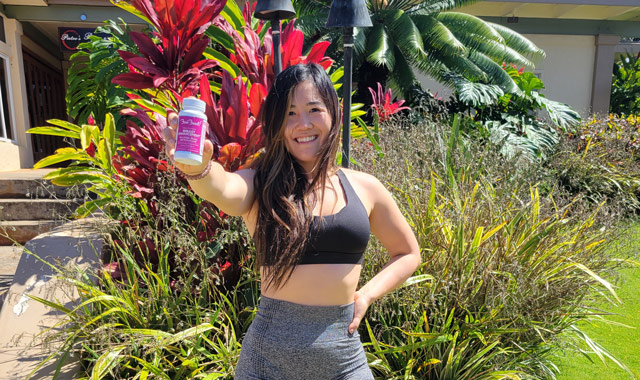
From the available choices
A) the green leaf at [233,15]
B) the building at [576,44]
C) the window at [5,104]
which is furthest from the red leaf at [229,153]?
the building at [576,44]

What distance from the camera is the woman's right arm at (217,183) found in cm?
120

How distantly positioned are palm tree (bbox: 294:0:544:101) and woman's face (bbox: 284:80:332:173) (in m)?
7.25

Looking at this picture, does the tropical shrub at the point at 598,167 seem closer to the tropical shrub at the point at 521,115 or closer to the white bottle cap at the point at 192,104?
the tropical shrub at the point at 521,115

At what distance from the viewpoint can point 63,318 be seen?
2.53 m


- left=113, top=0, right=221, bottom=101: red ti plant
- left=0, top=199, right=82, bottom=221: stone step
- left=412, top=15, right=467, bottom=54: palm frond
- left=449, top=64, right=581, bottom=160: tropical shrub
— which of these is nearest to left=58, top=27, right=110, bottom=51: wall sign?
left=0, top=199, right=82, bottom=221: stone step

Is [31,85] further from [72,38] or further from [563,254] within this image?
[563,254]

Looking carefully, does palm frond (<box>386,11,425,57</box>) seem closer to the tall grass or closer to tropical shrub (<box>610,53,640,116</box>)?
the tall grass

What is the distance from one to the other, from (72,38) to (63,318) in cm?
971

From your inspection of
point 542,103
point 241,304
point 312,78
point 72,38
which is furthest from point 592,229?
point 72,38

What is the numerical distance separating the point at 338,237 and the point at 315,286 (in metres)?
0.18

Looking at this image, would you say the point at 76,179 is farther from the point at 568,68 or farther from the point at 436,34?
the point at 568,68

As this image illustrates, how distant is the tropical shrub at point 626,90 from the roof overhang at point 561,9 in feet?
5.09

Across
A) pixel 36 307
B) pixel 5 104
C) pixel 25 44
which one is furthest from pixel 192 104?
pixel 25 44

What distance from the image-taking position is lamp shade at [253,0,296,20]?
9.34 feet
